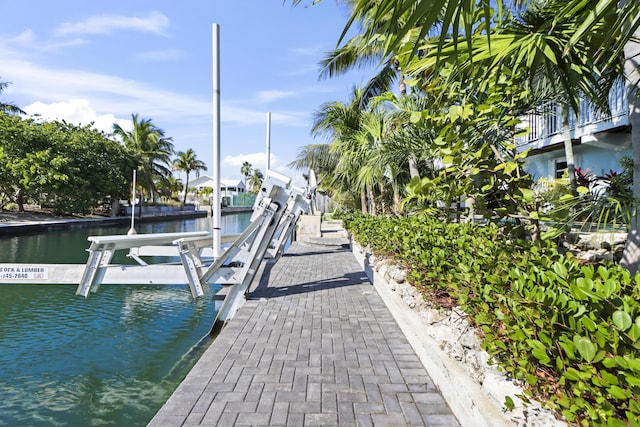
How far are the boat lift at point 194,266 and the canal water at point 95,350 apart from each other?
0.83 meters

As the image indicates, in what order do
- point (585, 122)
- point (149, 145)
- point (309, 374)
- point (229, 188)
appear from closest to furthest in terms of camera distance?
point (309, 374) → point (585, 122) → point (149, 145) → point (229, 188)

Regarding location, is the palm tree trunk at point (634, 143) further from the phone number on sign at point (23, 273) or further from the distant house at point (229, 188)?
the distant house at point (229, 188)

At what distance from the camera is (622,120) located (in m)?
10.2

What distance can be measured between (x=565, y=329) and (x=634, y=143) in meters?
1.99

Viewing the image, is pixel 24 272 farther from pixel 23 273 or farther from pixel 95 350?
pixel 95 350

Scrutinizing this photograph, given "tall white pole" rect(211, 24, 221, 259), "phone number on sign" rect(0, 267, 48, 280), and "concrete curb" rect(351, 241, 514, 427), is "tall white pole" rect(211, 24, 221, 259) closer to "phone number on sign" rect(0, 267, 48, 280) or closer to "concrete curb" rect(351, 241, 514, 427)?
"phone number on sign" rect(0, 267, 48, 280)

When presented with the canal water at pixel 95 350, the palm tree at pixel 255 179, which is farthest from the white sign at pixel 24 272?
the palm tree at pixel 255 179

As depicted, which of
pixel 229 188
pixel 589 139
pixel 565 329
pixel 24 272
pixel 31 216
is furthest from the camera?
pixel 229 188

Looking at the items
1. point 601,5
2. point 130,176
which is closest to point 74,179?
point 130,176

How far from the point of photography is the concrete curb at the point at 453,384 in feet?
7.41

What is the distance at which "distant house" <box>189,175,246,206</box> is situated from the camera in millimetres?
69250

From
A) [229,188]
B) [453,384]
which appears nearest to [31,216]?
[453,384]

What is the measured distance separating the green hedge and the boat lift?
3188 millimetres

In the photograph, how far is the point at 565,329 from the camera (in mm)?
1812
